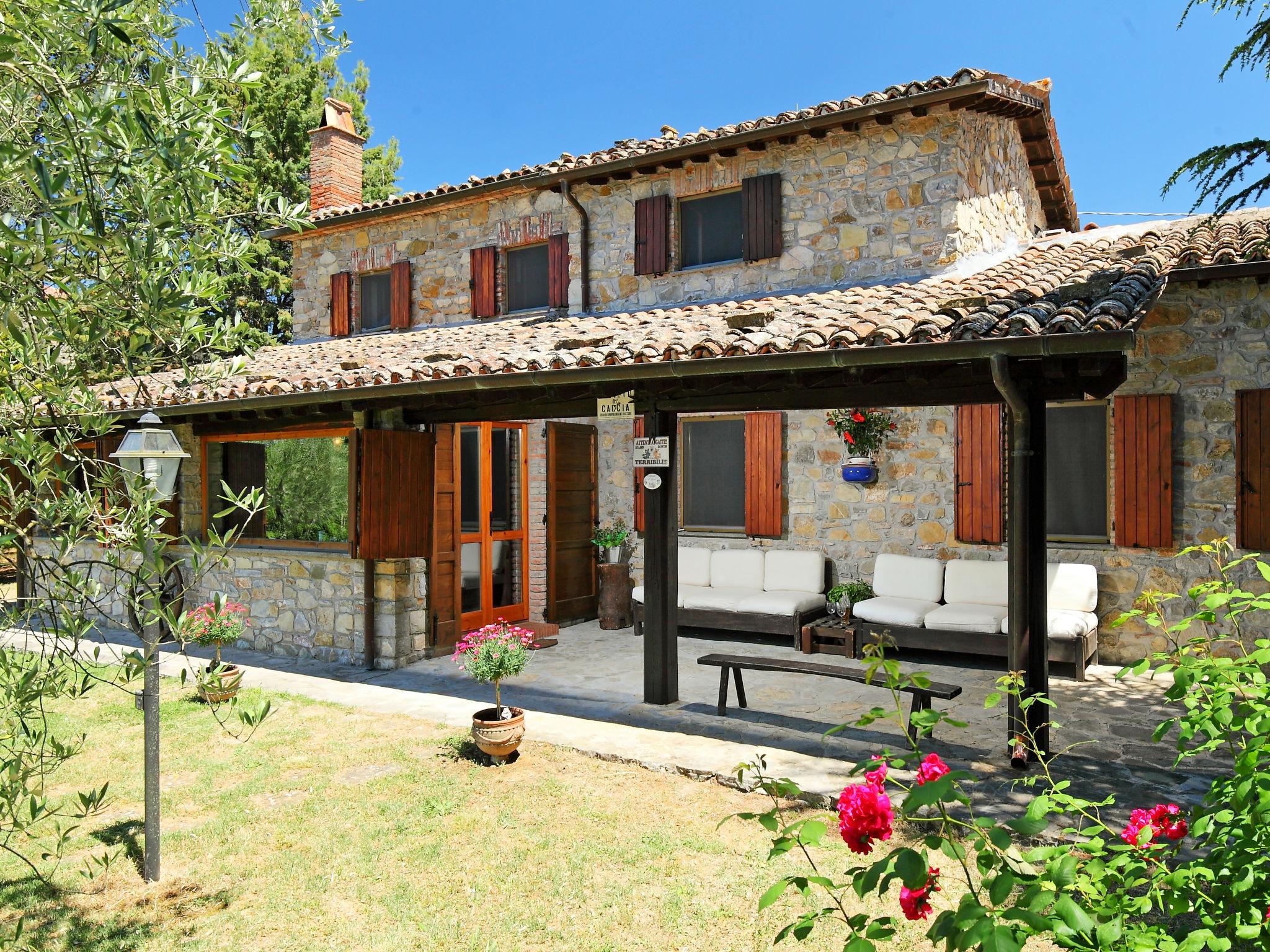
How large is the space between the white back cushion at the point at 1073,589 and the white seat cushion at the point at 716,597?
2.79 meters

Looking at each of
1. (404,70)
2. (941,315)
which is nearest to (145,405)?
(941,315)

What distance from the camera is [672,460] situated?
6.45 metres

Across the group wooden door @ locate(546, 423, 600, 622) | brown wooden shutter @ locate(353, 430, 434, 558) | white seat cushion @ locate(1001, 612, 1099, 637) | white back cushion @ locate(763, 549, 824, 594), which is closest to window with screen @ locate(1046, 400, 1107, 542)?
white seat cushion @ locate(1001, 612, 1099, 637)

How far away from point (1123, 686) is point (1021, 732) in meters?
2.81

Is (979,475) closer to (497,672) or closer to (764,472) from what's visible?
(764,472)

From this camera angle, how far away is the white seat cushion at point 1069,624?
704cm

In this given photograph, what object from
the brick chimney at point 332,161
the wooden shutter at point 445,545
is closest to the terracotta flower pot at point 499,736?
the wooden shutter at point 445,545

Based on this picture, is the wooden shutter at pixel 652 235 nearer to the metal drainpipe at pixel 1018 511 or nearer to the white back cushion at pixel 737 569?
the white back cushion at pixel 737 569

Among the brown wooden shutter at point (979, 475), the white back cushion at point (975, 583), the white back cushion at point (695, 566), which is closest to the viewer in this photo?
the white back cushion at point (975, 583)

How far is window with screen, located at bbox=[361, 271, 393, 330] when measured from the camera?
11.8 m

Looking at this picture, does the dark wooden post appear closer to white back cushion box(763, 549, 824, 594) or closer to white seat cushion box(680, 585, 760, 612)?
white seat cushion box(680, 585, 760, 612)

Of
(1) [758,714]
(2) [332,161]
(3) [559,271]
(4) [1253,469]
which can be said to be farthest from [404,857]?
(2) [332,161]

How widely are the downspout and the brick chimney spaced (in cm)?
452

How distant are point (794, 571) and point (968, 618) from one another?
1973mm
